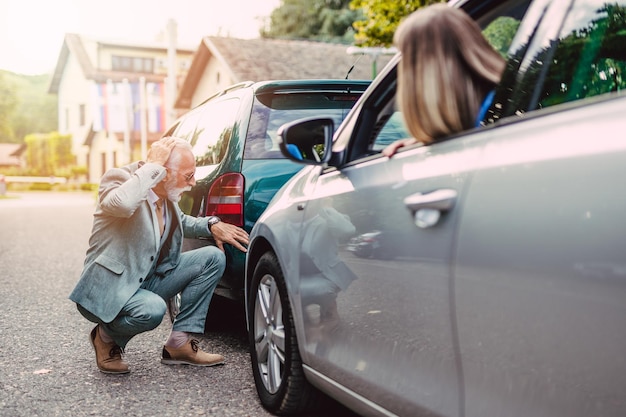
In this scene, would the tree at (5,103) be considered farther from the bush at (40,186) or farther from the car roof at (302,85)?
the car roof at (302,85)

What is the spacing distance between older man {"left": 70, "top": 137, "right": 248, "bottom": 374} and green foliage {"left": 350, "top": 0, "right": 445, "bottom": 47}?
43.3 feet

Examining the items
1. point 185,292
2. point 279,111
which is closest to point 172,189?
point 185,292

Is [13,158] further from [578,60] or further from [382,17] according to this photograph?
[578,60]

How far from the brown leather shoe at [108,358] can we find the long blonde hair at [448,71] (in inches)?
117

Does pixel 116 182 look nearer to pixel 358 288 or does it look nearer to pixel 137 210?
pixel 137 210

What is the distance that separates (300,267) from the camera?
3582 millimetres

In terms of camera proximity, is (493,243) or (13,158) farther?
(13,158)

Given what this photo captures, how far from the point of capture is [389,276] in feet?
8.84

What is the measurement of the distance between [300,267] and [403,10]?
15.1m

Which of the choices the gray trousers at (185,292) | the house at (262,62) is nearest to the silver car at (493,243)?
the gray trousers at (185,292)

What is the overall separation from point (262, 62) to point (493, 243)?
33.6 meters

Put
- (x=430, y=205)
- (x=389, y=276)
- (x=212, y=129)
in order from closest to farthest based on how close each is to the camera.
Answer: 1. (x=430, y=205)
2. (x=389, y=276)
3. (x=212, y=129)

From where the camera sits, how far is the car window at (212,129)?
567 centimetres

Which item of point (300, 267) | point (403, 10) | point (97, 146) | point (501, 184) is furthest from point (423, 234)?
point (97, 146)
